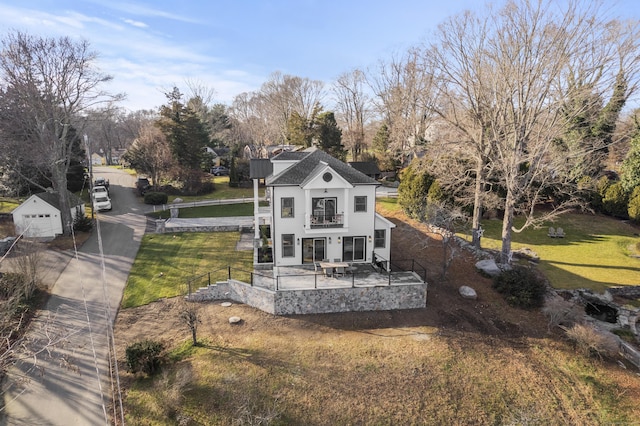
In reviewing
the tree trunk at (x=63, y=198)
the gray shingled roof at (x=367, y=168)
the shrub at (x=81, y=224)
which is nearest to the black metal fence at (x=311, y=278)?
the gray shingled roof at (x=367, y=168)

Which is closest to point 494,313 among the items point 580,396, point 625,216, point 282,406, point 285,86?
point 580,396

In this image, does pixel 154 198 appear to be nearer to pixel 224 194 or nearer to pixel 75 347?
pixel 224 194

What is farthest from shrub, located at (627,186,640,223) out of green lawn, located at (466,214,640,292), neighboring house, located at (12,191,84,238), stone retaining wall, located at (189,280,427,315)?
neighboring house, located at (12,191,84,238)

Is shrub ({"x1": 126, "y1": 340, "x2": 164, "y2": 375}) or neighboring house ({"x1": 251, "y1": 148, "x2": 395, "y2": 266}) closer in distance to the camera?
shrub ({"x1": 126, "y1": 340, "x2": 164, "y2": 375})

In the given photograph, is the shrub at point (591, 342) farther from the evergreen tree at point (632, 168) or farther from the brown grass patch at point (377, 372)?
the evergreen tree at point (632, 168)

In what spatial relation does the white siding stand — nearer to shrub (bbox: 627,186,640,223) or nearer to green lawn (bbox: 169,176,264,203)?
green lawn (bbox: 169,176,264,203)

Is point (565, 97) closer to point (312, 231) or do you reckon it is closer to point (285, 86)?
point (312, 231)
